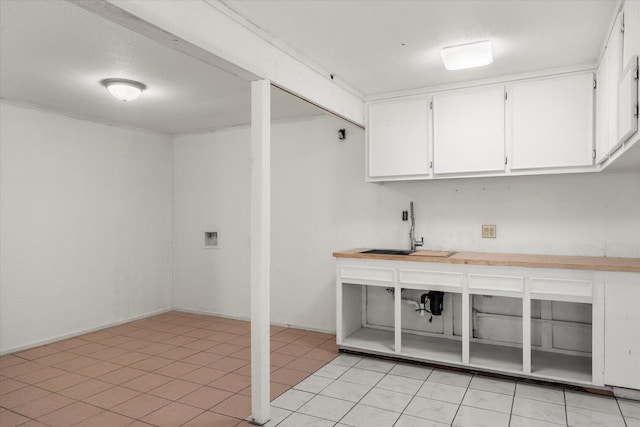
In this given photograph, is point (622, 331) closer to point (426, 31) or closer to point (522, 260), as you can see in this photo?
point (522, 260)

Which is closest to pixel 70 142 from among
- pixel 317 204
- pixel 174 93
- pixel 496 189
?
pixel 174 93

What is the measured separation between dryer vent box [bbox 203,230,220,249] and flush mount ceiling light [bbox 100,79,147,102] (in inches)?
92.1

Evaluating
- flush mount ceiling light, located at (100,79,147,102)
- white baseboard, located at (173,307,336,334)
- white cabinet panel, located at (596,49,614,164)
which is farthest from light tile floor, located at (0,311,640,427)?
flush mount ceiling light, located at (100,79,147,102)

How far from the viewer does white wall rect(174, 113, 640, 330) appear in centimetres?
367

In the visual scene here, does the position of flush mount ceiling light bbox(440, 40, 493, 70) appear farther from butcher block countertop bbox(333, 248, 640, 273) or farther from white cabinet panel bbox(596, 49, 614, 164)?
butcher block countertop bbox(333, 248, 640, 273)

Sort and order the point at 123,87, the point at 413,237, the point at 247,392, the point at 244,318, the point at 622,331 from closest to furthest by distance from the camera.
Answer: the point at 622,331, the point at 247,392, the point at 123,87, the point at 413,237, the point at 244,318

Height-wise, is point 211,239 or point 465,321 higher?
point 211,239

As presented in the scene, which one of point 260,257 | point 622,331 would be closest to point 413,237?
point 622,331

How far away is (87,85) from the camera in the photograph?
149 inches

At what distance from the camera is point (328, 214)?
484 cm

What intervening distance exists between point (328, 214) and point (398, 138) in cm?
126

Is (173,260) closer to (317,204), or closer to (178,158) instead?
(178,158)

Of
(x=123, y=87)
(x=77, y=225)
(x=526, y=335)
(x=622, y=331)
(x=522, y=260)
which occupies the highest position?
(x=123, y=87)

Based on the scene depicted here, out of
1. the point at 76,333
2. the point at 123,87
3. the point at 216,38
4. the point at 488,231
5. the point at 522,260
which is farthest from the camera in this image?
the point at 76,333
